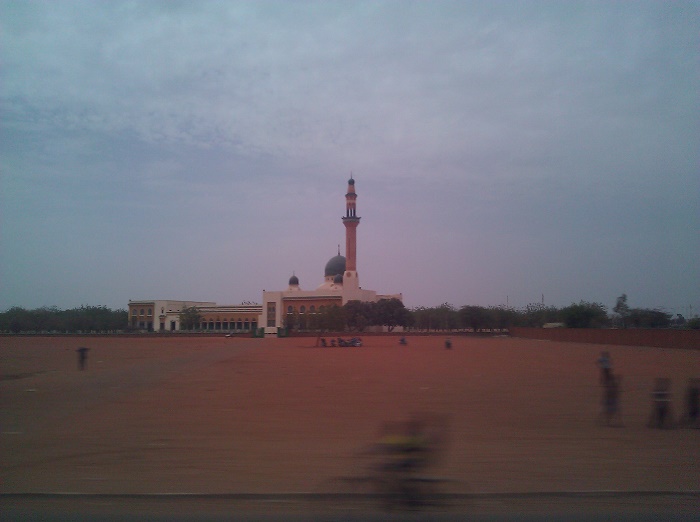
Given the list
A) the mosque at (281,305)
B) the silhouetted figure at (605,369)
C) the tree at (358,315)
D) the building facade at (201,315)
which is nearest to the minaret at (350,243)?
the mosque at (281,305)

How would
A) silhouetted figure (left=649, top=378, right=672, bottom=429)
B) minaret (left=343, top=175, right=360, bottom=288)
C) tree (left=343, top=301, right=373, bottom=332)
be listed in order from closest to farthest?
silhouetted figure (left=649, top=378, right=672, bottom=429) → tree (left=343, top=301, right=373, bottom=332) → minaret (left=343, top=175, right=360, bottom=288)

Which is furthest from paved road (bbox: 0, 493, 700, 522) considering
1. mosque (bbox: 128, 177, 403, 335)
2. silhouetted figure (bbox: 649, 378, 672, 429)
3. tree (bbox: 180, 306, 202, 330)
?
tree (bbox: 180, 306, 202, 330)

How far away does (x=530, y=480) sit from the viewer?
787 centimetres

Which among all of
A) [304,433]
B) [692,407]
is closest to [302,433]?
[304,433]

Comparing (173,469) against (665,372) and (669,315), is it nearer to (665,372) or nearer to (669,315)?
(665,372)

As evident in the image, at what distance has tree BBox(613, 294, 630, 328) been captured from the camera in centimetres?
8981

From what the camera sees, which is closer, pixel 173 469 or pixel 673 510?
pixel 673 510

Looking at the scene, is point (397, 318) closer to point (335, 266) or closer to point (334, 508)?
point (335, 266)

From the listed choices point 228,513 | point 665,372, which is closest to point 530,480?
point 228,513

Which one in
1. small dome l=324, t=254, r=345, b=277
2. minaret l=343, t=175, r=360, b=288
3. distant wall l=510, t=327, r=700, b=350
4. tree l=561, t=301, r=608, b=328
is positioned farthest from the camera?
small dome l=324, t=254, r=345, b=277

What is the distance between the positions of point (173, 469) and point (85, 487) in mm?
1293

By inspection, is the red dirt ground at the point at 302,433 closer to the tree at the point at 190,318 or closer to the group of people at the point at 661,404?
the group of people at the point at 661,404

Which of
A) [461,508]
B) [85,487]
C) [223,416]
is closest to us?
[461,508]

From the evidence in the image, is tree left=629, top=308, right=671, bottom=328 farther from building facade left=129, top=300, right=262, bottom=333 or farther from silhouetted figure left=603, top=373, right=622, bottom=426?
silhouetted figure left=603, top=373, right=622, bottom=426
